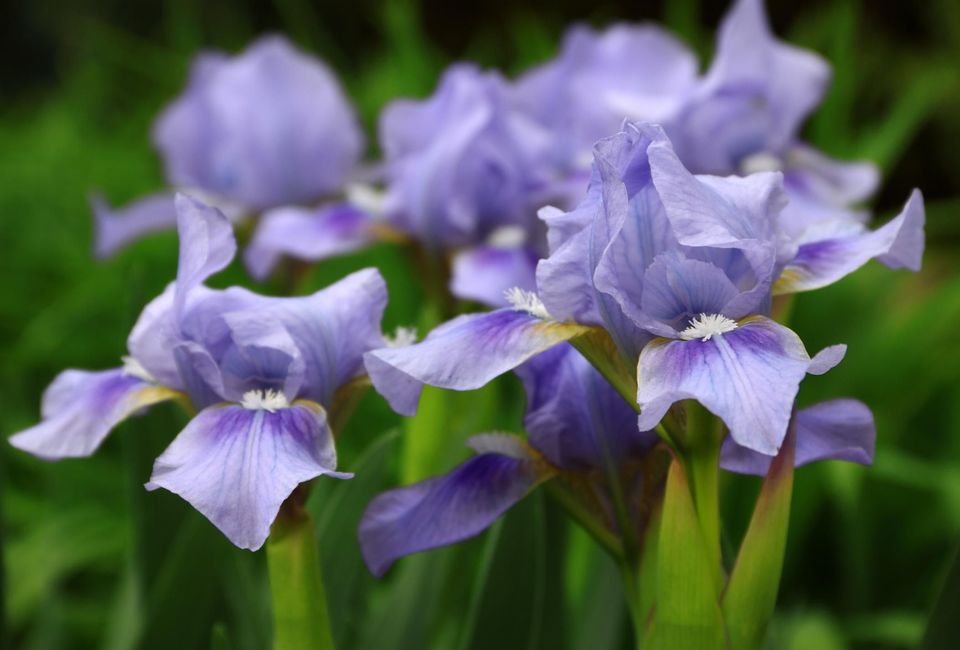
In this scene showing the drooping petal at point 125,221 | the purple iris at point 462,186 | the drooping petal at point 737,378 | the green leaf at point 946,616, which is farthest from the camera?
the drooping petal at point 125,221

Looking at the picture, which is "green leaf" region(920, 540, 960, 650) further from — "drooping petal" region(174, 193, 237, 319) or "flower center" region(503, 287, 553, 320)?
"drooping petal" region(174, 193, 237, 319)

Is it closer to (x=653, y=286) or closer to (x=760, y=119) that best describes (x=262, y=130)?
(x=760, y=119)

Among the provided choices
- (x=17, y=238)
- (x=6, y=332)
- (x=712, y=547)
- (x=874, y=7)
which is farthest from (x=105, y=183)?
(x=874, y=7)

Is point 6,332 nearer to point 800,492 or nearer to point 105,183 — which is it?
point 105,183

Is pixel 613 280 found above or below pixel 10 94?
above

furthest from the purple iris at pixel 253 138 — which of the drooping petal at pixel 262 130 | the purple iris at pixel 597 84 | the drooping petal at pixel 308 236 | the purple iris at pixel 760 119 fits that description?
the purple iris at pixel 760 119

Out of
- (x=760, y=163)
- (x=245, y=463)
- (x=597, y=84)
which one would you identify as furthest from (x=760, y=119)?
(x=245, y=463)

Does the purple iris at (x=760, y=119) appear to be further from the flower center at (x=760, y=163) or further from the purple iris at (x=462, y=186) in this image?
the purple iris at (x=462, y=186)
